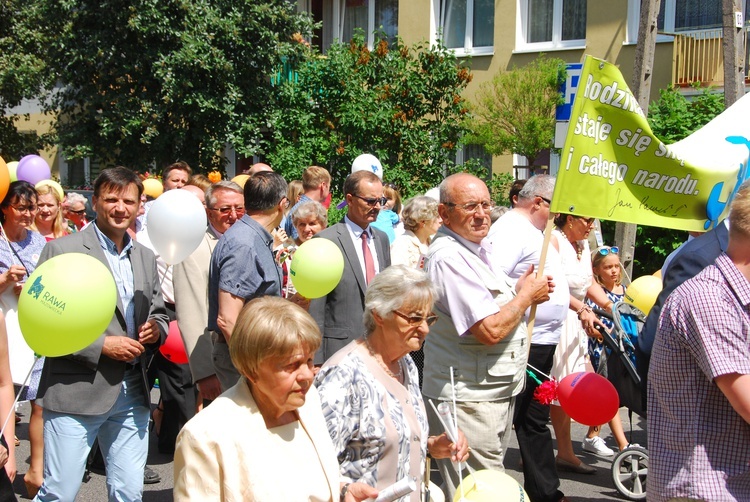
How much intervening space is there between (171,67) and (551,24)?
7565 millimetres

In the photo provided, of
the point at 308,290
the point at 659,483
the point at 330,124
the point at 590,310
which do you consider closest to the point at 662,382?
the point at 659,483

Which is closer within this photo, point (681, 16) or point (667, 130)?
point (667, 130)

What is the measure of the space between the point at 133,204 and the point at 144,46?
1245 cm

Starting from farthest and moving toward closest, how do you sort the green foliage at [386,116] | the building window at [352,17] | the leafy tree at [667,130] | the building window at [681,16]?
1. the building window at [352,17]
2. the building window at [681,16]
3. the green foliage at [386,116]
4. the leafy tree at [667,130]

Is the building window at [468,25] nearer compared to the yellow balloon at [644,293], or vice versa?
the yellow balloon at [644,293]

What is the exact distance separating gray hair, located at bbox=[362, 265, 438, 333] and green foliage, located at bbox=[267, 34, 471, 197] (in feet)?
35.4

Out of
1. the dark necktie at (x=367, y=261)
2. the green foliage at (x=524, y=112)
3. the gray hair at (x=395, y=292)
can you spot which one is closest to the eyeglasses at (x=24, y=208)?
the dark necktie at (x=367, y=261)

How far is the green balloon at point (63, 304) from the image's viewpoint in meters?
3.75

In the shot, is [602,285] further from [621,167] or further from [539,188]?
[621,167]

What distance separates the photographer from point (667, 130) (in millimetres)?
12773

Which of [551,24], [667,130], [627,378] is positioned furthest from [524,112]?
[627,378]

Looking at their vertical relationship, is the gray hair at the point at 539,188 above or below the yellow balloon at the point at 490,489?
above

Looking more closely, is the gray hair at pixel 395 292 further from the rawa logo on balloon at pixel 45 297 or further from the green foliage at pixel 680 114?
the green foliage at pixel 680 114

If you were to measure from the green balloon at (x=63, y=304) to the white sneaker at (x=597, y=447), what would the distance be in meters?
4.78
